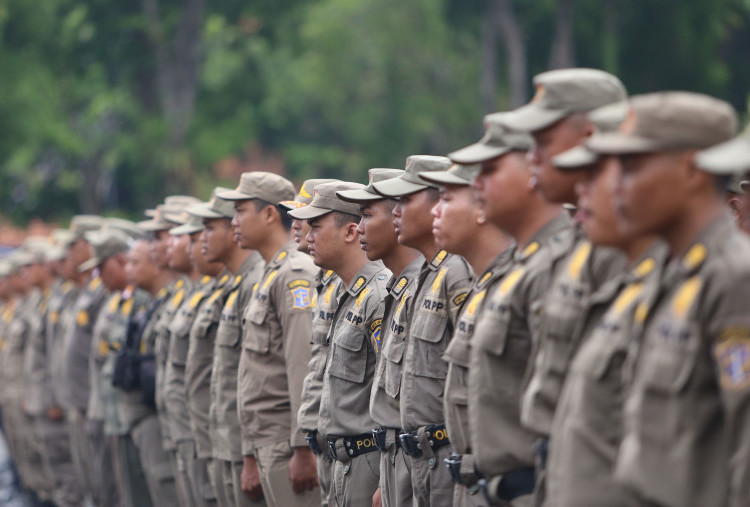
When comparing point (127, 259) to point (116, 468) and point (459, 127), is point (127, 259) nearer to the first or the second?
point (116, 468)

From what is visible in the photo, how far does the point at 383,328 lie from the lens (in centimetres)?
662

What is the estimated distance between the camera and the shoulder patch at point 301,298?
7.77 m

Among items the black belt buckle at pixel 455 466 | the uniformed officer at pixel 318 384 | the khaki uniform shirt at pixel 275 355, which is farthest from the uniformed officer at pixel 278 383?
the black belt buckle at pixel 455 466

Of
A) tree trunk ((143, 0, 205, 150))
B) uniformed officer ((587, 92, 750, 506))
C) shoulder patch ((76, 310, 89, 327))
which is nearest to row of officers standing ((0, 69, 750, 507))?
uniformed officer ((587, 92, 750, 506))

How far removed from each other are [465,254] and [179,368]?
168 inches

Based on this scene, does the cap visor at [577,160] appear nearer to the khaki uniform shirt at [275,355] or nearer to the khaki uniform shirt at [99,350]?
the khaki uniform shirt at [275,355]

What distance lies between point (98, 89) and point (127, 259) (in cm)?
1950

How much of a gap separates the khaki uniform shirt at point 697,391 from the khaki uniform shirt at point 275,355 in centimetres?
426

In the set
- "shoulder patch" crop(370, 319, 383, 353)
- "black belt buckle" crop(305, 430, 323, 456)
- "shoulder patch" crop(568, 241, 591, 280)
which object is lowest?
"black belt buckle" crop(305, 430, 323, 456)

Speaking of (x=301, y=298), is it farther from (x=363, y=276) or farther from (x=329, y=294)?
(x=363, y=276)

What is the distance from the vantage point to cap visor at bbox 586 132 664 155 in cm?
368

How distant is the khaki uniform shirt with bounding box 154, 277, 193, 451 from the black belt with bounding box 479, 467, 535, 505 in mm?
5148

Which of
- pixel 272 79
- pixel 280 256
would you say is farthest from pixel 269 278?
pixel 272 79

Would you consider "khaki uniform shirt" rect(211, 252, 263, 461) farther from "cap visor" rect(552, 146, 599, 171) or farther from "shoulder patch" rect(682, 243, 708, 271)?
"shoulder patch" rect(682, 243, 708, 271)
